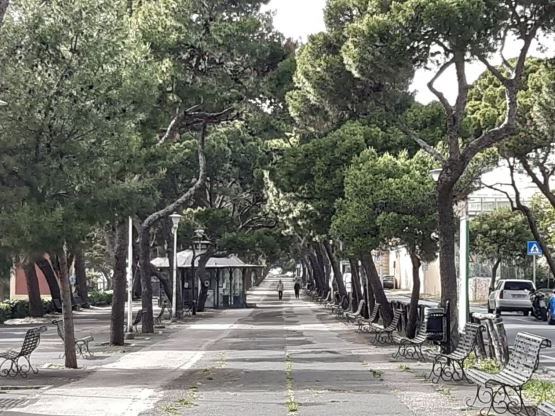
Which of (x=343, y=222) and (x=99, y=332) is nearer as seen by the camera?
(x=343, y=222)

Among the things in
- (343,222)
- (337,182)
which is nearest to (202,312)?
(337,182)

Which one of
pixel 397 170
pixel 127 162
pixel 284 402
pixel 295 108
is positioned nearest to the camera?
pixel 284 402

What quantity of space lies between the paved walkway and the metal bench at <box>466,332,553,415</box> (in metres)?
0.50

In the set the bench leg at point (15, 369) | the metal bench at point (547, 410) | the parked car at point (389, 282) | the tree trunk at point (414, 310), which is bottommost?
A: the bench leg at point (15, 369)

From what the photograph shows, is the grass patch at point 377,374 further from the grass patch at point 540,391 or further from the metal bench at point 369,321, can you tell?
the metal bench at point 369,321

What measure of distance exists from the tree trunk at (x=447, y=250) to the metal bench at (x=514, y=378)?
5.39 meters

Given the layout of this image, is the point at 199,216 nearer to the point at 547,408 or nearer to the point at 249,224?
the point at 249,224

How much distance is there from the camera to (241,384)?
53.5 feet

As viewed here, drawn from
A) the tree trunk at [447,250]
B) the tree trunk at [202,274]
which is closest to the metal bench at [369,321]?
the tree trunk at [447,250]

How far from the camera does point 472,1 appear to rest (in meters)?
17.3

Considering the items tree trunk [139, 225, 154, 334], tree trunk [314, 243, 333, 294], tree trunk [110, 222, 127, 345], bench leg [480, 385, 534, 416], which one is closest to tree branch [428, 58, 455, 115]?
bench leg [480, 385, 534, 416]

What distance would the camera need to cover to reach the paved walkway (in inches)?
518

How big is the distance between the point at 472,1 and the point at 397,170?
27.6ft

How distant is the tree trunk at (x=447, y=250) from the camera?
1925 centimetres
